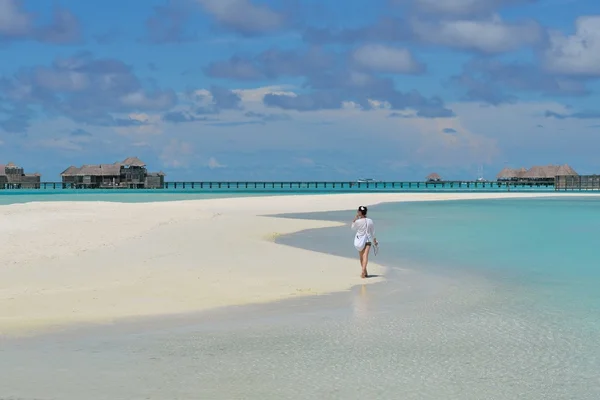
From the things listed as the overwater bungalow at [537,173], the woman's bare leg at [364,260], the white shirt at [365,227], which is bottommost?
the woman's bare leg at [364,260]

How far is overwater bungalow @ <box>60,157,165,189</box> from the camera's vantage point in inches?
5089

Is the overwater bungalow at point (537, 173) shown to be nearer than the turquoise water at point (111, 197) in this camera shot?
No

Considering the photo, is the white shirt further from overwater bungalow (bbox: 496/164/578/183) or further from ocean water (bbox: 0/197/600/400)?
overwater bungalow (bbox: 496/164/578/183)

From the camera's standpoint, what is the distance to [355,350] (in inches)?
336

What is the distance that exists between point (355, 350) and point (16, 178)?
5516 inches

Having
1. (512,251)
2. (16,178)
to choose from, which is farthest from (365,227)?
(16,178)

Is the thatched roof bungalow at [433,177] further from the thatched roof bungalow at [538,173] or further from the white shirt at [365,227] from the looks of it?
the white shirt at [365,227]

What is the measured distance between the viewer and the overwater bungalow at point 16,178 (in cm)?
13612

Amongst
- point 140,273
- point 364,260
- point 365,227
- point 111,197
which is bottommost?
point 111,197

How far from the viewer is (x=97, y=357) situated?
319 inches

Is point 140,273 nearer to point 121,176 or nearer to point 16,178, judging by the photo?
point 121,176

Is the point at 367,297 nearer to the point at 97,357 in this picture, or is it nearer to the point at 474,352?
the point at 474,352

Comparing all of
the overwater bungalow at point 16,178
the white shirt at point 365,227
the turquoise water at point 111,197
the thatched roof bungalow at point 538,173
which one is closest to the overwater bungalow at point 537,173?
the thatched roof bungalow at point 538,173

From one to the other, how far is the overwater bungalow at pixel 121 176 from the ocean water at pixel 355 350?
392 feet
